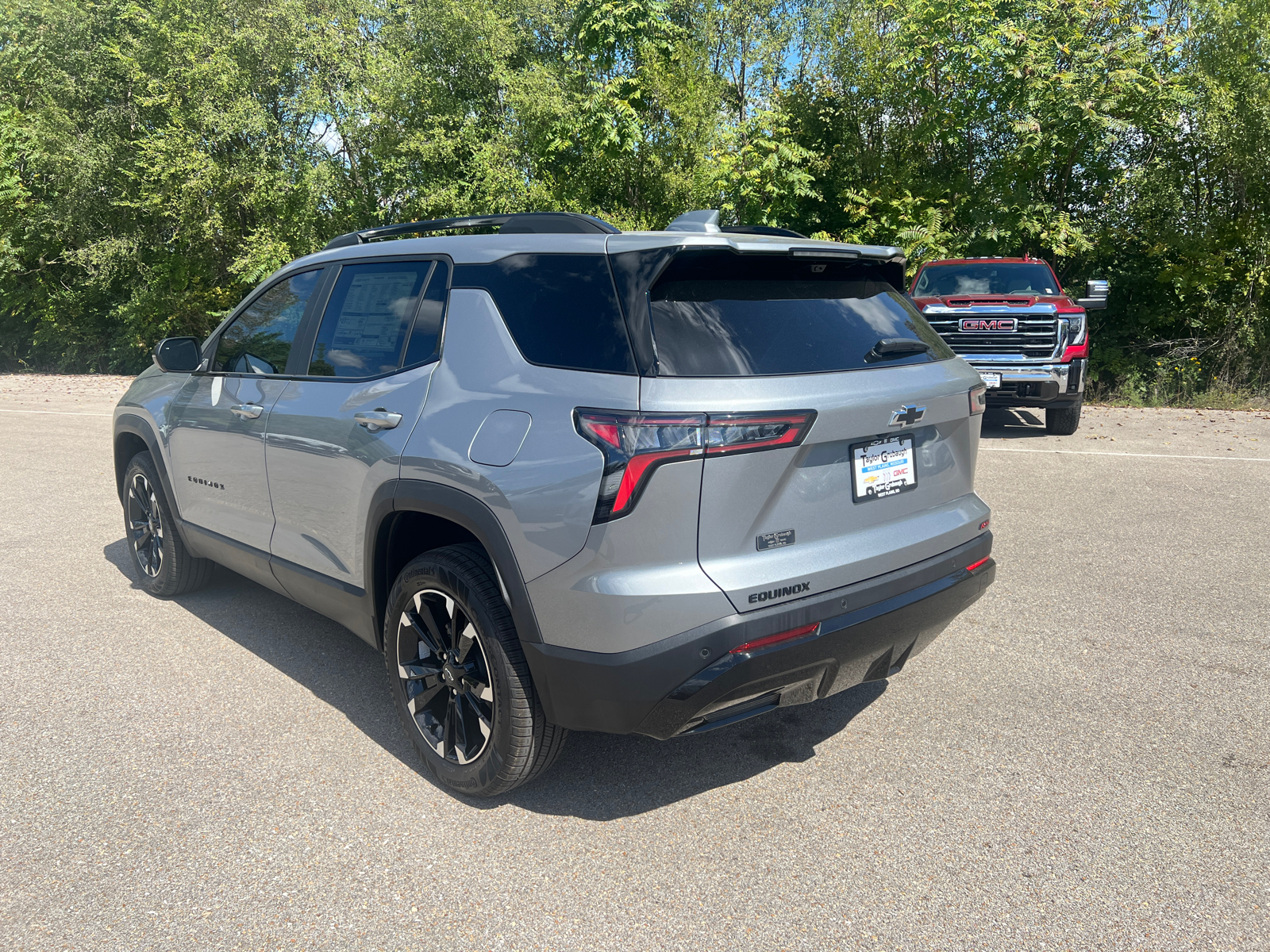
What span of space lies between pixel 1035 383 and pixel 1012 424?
2.02m

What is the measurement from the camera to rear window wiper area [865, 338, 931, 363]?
10.0 ft

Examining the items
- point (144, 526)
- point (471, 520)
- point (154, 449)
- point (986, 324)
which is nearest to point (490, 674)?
point (471, 520)

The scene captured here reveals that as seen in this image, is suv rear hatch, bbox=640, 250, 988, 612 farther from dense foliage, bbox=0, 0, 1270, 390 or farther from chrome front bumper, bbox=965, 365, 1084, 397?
dense foliage, bbox=0, 0, 1270, 390

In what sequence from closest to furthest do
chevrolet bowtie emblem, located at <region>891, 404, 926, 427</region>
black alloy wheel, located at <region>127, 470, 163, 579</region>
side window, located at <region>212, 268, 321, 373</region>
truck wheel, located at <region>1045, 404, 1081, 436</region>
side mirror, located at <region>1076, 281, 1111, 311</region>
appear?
chevrolet bowtie emblem, located at <region>891, 404, 926, 427</region> < side window, located at <region>212, 268, 321, 373</region> < black alloy wheel, located at <region>127, 470, 163, 579</region> < truck wheel, located at <region>1045, 404, 1081, 436</region> < side mirror, located at <region>1076, 281, 1111, 311</region>

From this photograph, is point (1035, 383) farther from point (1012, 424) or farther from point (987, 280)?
point (987, 280)

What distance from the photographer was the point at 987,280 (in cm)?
1248

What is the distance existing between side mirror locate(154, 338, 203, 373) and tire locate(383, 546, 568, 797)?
203cm

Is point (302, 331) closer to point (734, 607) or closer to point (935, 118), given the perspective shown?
point (734, 607)

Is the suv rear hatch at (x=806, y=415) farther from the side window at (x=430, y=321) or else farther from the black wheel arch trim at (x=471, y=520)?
the side window at (x=430, y=321)

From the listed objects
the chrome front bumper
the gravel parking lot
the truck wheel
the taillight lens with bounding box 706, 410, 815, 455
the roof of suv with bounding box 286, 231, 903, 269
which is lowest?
the truck wheel

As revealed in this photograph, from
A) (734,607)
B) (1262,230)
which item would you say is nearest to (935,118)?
(1262,230)

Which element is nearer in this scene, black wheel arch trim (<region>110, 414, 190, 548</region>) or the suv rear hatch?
the suv rear hatch

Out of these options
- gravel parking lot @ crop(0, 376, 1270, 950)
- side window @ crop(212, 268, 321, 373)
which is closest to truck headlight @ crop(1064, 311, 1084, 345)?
gravel parking lot @ crop(0, 376, 1270, 950)

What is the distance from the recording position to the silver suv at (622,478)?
258cm
